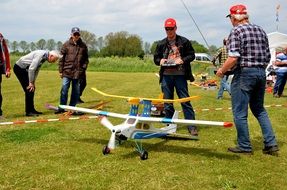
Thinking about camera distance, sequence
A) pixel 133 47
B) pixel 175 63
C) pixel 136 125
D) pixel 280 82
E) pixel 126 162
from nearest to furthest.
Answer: pixel 126 162
pixel 136 125
pixel 175 63
pixel 280 82
pixel 133 47

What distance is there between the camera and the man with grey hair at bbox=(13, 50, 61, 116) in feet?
30.7

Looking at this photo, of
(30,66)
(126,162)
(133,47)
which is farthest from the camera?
(133,47)

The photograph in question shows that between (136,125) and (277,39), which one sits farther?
(277,39)

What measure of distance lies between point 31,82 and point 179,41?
406 cm

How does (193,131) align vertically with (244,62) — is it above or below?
below

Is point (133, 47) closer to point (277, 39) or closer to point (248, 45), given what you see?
point (277, 39)

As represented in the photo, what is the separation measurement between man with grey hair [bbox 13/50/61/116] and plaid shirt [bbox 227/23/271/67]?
4835 millimetres

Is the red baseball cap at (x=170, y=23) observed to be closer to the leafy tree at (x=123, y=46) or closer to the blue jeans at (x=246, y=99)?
the blue jeans at (x=246, y=99)

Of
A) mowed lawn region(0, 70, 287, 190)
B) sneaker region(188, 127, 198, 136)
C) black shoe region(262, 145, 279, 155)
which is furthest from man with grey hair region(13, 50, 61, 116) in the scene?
black shoe region(262, 145, 279, 155)

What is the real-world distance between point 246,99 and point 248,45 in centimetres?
82

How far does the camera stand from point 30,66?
9359mm

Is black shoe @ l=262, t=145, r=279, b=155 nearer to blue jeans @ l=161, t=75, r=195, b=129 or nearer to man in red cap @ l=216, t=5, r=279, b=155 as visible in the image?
man in red cap @ l=216, t=5, r=279, b=155

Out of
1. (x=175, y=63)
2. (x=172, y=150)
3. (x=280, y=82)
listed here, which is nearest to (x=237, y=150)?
(x=172, y=150)

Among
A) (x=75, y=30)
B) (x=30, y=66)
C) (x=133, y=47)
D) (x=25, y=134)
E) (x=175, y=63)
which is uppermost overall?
(x=133, y=47)
